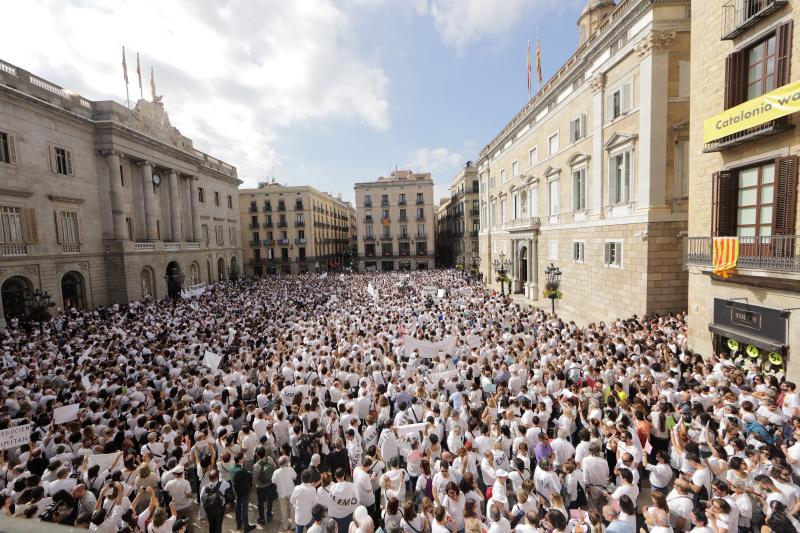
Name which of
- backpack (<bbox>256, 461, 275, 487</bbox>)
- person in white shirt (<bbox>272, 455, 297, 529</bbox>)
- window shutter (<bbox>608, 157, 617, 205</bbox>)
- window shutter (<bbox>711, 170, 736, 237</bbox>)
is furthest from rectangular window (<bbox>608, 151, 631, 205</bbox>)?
backpack (<bbox>256, 461, 275, 487</bbox>)

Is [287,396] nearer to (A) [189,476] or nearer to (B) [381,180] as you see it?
(A) [189,476]

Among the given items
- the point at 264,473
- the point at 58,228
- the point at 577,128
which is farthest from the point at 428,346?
the point at 58,228

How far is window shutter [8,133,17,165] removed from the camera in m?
22.2

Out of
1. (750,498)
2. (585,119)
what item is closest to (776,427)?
(750,498)

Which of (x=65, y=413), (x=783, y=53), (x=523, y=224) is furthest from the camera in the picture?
(x=523, y=224)

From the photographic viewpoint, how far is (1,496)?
5945mm

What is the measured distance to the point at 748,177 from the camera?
1144 centimetres

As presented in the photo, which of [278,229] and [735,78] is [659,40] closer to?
[735,78]

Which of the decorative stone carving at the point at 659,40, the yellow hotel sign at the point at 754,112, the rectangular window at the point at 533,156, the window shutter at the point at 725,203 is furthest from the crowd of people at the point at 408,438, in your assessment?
the rectangular window at the point at 533,156

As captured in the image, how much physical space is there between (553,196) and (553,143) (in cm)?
349

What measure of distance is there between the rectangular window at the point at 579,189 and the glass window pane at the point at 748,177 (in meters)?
9.90

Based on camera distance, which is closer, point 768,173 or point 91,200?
point 768,173

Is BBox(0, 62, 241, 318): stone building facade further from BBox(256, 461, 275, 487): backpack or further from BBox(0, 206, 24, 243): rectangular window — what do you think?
BBox(256, 461, 275, 487): backpack

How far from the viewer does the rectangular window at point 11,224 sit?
21859 millimetres
